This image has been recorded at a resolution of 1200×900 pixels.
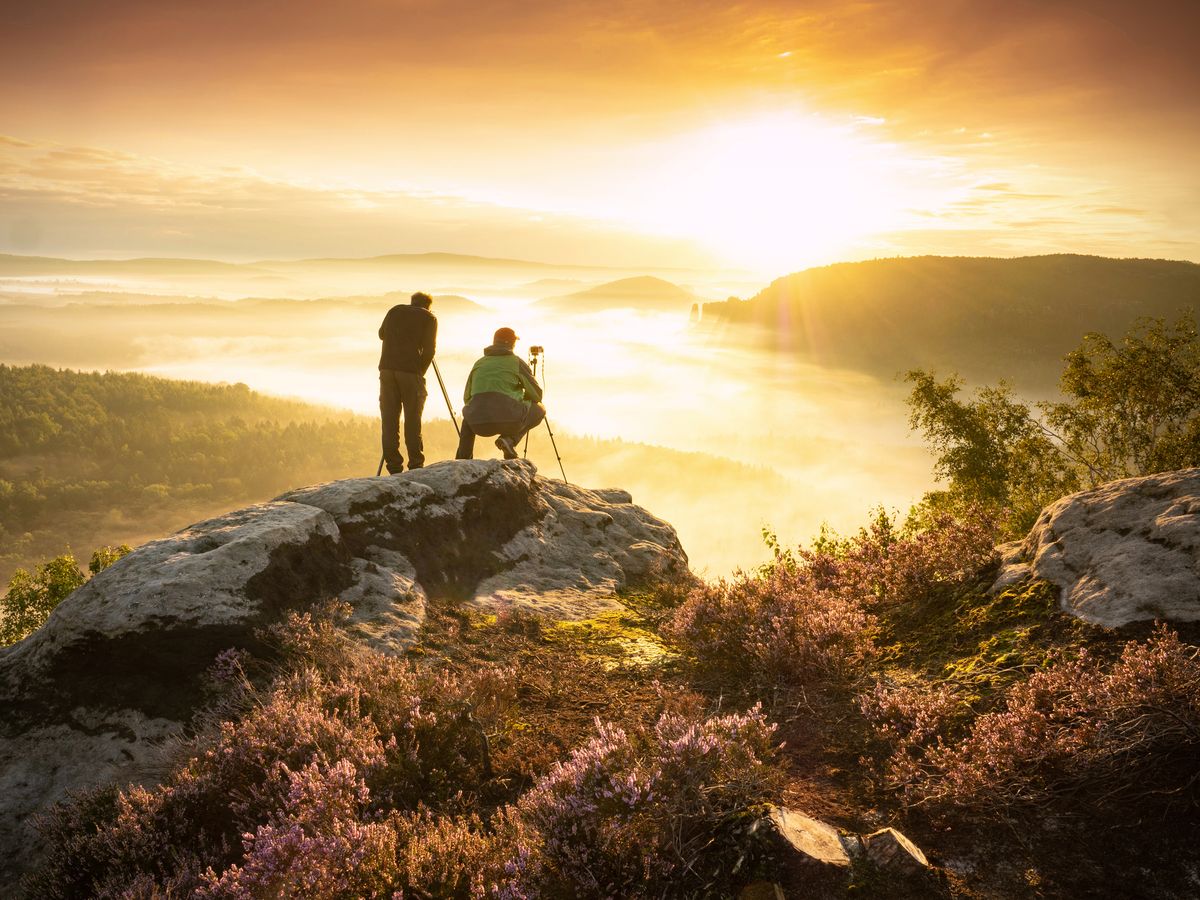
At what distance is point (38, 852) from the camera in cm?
489

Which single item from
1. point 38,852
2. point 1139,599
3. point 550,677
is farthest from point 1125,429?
point 38,852

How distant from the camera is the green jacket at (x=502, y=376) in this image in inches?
518

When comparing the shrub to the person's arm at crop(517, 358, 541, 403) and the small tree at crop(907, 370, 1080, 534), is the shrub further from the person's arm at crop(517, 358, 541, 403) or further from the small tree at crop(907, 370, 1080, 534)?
the small tree at crop(907, 370, 1080, 534)

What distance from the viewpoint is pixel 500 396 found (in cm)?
1312

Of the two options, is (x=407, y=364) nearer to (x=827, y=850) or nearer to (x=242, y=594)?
(x=242, y=594)

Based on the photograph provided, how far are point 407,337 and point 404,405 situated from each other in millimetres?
1405

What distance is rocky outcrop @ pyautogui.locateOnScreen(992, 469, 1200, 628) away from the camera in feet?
16.8

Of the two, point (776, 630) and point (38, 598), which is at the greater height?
point (776, 630)

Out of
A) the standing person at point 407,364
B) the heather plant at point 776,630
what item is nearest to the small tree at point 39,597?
the standing person at point 407,364

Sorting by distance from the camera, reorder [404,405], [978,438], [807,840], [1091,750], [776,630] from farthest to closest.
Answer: [978,438]
[404,405]
[776,630]
[1091,750]
[807,840]

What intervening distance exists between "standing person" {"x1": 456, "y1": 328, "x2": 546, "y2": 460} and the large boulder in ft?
7.27

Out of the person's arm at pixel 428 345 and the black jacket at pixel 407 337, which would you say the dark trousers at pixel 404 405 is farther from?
the person's arm at pixel 428 345

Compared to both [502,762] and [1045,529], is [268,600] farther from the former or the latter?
[1045,529]

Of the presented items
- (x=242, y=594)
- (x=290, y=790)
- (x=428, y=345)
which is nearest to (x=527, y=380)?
(x=428, y=345)
